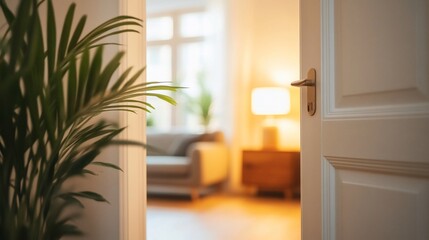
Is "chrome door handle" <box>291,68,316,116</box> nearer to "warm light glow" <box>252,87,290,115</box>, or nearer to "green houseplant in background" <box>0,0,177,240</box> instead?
"green houseplant in background" <box>0,0,177,240</box>

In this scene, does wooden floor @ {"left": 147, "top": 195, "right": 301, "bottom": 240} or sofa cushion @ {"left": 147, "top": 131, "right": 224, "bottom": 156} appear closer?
wooden floor @ {"left": 147, "top": 195, "right": 301, "bottom": 240}

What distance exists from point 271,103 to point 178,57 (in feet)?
6.09

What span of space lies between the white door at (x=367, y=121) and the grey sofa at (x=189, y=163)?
2462 mm

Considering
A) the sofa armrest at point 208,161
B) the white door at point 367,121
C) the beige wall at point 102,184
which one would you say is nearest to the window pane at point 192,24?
the sofa armrest at point 208,161

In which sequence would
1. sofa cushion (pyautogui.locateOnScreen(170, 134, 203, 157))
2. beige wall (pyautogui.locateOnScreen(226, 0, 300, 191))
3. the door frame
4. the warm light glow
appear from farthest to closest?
beige wall (pyautogui.locateOnScreen(226, 0, 300, 191)) < sofa cushion (pyautogui.locateOnScreen(170, 134, 203, 157)) < the warm light glow < the door frame

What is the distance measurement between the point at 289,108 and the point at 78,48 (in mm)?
3343

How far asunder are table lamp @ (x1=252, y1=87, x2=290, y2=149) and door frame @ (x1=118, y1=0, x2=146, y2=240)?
2.65 meters

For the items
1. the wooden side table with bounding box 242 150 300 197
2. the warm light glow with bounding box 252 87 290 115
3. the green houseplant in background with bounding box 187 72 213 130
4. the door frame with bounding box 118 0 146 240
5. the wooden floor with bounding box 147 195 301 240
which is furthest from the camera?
the green houseplant in background with bounding box 187 72 213 130

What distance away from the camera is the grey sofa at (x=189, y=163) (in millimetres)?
3711

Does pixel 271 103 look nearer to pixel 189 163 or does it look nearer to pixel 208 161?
pixel 208 161

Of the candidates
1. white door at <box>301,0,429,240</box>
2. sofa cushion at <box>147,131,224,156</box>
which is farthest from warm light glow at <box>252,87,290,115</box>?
white door at <box>301,0,429,240</box>

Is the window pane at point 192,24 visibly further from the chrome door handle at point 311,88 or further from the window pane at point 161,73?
the chrome door handle at point 311,88

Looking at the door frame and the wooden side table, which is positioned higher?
the door frame

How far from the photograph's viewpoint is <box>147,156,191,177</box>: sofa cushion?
376 centimetres
